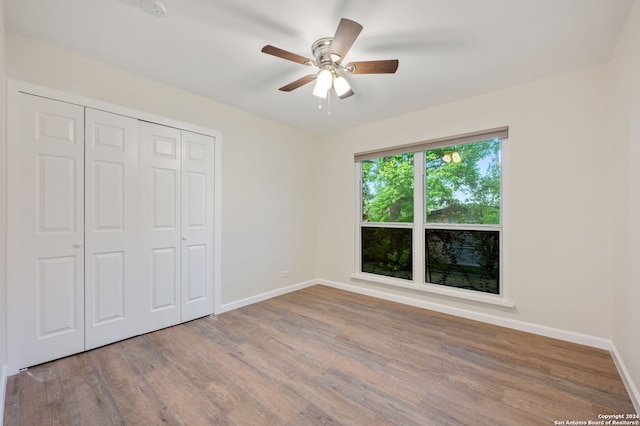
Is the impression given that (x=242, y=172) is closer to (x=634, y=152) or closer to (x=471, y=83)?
(x=471, y=83)

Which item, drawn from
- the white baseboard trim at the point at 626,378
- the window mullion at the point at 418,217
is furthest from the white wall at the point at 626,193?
the window mullion at the point at 418,217

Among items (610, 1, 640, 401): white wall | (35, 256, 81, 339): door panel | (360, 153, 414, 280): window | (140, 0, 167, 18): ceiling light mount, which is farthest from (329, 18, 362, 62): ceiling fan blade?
(35, 256, 81, 339): door panel

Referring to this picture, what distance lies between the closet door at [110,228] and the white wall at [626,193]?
3899 millimetres

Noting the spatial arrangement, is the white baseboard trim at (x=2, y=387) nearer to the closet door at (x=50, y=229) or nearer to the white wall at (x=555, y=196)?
the closet door at (x=50, y=229)

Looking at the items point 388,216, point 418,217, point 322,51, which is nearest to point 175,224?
point 322,51

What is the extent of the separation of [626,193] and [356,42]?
2.28 m

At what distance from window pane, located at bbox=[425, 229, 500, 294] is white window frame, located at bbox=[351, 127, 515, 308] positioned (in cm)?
5

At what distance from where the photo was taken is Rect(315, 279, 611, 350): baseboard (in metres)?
2.44

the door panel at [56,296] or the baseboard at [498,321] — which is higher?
the door panel at [56,296]

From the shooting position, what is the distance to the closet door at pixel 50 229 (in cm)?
207

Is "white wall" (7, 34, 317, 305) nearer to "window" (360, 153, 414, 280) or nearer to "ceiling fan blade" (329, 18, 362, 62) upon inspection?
"window" (360, 153, 414, 280)

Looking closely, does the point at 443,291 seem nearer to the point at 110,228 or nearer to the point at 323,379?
the point at 323,379

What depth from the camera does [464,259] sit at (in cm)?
324

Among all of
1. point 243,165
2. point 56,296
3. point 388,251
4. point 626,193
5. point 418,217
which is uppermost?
point 243,165
